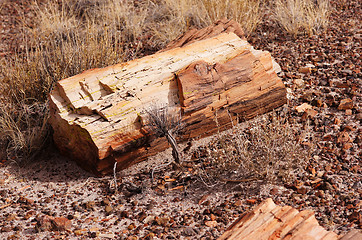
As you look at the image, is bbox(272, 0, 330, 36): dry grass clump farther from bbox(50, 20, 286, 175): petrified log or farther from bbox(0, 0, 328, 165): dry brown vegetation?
bbox(50, 20, 286, 175): petrified log

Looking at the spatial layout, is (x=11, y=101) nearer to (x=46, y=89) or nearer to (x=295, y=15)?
(x=46, y=89)

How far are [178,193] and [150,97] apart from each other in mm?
901

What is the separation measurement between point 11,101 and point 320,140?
327 centimetres

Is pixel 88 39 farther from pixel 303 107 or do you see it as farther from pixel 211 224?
pixel 211 224

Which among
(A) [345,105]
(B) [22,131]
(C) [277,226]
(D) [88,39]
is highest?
(D) [88,39]

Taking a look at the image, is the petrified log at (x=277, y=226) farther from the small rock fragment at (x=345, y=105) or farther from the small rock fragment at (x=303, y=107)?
the small rock fragment at (x=345, y=105)

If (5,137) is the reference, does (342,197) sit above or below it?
below

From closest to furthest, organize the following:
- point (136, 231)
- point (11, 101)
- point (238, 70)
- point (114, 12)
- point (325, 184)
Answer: point (136, 231), point (325, 184), point (238, 70), point (11, 101), point (114, 12)

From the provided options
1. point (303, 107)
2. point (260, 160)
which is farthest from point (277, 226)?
point (303, 107)

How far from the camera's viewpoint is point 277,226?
2680mm

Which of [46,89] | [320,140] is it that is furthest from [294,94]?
[46,89]

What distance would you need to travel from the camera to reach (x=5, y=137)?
4.67 m

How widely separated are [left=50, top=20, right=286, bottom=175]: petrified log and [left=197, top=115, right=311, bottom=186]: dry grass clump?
1.43 ft

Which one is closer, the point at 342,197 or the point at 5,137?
the point at 342,197
